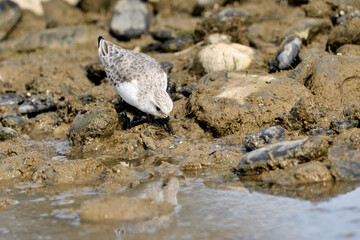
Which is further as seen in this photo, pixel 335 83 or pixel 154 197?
pixel 335 83

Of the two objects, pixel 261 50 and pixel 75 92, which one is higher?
pixel 261 50

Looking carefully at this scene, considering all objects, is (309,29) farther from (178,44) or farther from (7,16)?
(7,16)

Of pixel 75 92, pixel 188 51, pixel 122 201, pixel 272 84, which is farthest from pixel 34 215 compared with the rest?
pixel 188 51

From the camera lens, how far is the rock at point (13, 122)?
31.1 ft

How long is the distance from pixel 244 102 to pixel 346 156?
208 centimetres

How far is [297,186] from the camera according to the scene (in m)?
5.51

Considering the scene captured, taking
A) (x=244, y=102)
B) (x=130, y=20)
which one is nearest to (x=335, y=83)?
(x=244, y=102)

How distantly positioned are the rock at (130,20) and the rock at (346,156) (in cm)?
787

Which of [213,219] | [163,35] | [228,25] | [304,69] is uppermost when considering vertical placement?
[228,25]

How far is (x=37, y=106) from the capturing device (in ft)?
32.7

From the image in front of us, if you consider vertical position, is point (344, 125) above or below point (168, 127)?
above

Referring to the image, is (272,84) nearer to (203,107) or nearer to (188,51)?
(203,107)

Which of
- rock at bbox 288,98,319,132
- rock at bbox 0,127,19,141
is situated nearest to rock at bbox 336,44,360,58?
rock at bbox 288,98,319,132

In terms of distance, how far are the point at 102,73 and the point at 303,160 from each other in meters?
5.92
